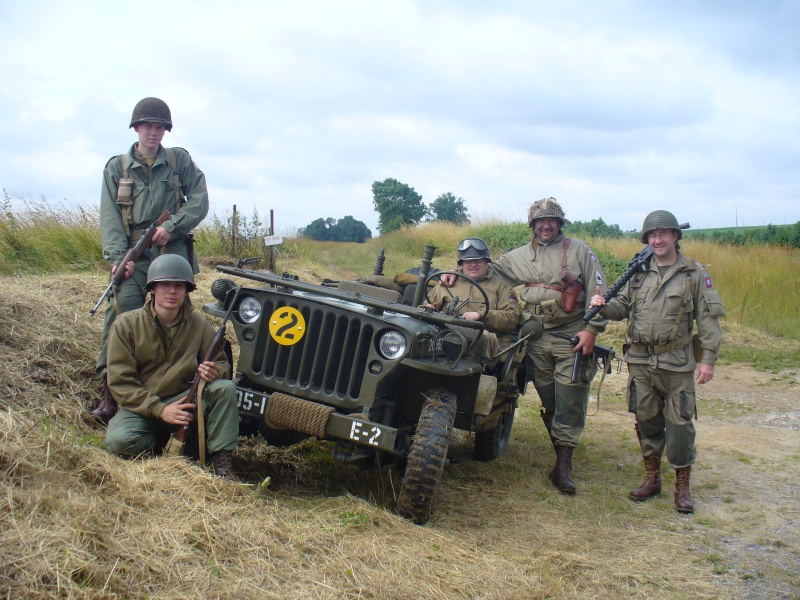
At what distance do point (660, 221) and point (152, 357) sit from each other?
11.5ft

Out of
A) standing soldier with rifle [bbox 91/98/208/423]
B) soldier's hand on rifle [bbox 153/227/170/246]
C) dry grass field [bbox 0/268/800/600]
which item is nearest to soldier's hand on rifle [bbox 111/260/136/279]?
standing soldier with rifle [bbox 91/98/208/423]

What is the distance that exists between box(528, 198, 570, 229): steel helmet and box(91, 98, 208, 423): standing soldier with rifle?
2.54 meters

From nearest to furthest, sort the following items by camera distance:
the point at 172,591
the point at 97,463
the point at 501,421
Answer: the point at 172,591 → the point at 97,463 → the point at 501,421

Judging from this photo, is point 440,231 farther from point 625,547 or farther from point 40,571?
point 40,571

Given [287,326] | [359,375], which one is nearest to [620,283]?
[359,375]

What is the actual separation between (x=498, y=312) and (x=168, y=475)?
2.67 meters

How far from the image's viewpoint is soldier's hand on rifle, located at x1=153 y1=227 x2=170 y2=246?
5.56 m

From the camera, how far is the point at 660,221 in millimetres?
5547

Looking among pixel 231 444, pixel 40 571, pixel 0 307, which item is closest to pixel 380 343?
pixel 231 444

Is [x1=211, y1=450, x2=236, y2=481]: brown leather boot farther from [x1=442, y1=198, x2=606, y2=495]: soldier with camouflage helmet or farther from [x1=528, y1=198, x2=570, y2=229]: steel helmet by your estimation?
[x1=528, y1=198, x2=570, y2=229]: steel helmet

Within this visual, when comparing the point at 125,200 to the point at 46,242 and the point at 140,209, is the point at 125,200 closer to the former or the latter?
the point at 140,209

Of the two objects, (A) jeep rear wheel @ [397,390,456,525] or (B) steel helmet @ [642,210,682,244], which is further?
(B) steel helmet @ [642,210,682,244]

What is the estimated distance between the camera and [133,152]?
573cm

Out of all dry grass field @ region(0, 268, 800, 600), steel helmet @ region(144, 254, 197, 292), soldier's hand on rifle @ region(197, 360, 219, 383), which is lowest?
dry grass field @ region(0, 268, 800, 600)
